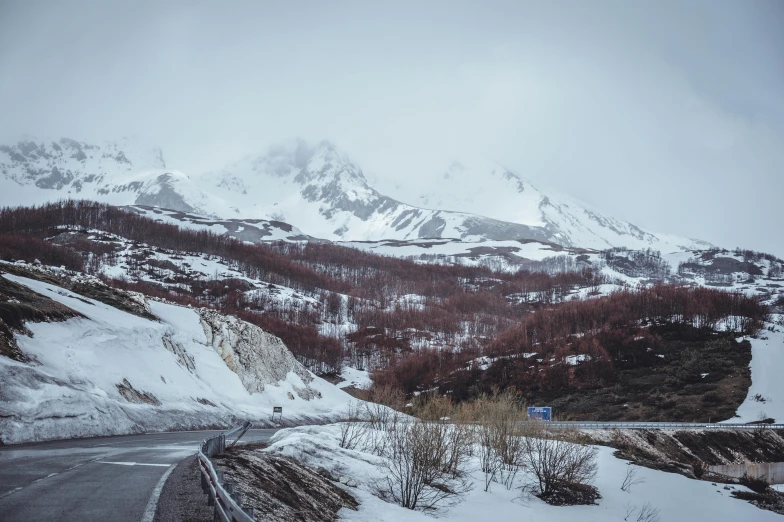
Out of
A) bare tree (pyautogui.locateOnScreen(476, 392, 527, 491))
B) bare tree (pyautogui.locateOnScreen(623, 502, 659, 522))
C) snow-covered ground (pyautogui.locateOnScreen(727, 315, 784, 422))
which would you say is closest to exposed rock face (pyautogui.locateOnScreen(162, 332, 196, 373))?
bare tree (pyautogui.locateOnScreen(476, 392, 527, 491))

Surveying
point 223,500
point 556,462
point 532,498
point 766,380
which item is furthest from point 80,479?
point 766,380

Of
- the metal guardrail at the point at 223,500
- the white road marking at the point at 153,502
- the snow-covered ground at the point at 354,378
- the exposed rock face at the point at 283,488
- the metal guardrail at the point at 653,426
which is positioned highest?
the metal guardrail at the point at 223,500

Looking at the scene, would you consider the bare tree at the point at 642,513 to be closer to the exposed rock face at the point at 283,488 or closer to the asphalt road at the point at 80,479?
the exposed rock face at the point at 283,488

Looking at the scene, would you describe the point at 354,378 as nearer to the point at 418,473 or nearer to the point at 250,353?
the point at 250,353

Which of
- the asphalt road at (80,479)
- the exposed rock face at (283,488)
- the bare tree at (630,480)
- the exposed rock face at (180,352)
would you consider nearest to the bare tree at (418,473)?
the exposed rock face at (283,488)

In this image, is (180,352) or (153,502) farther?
(180,352)

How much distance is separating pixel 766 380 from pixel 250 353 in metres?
71.0

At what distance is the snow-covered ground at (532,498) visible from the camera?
69.3 ft

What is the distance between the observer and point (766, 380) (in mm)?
77000

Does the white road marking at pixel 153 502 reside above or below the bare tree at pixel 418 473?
above

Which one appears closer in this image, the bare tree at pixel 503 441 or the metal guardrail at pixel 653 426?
the bare tree at pixel 503 441

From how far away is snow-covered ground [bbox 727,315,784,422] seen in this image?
68062mm

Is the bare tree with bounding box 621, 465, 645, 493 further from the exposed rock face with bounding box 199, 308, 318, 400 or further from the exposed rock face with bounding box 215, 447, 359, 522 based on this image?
the exposed rock face with bounding box 199, 308, 318, 400

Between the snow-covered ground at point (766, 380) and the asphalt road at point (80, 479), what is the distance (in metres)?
71.0
